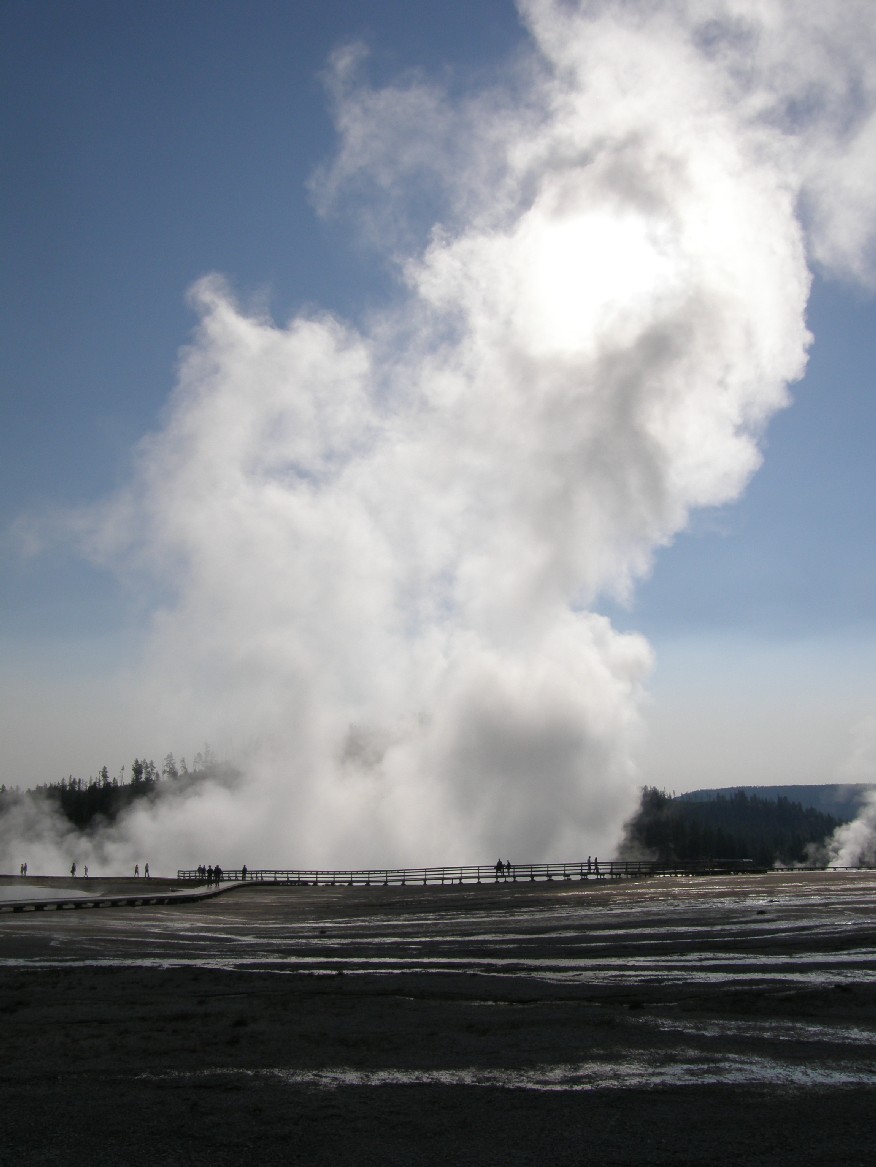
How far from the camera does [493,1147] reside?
22.8ft

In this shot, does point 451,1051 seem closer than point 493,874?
Yes

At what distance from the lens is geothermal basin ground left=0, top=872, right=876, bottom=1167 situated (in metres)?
7.07

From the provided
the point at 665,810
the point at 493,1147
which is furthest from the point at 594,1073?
the point at 665,810

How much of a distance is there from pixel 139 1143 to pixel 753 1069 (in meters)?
5.59

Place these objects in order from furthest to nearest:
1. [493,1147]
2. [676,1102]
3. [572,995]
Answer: [572,995] < [676,1102] < [493,1147]

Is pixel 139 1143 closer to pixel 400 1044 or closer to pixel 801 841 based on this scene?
pixel 400 1044

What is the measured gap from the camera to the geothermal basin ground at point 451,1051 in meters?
7.07

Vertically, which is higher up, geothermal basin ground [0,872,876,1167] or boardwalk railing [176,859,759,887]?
geothermal basin ground [0,872,876,1167]

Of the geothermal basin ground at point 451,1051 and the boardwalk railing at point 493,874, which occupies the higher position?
the geothermal basin ground at point 451,1051

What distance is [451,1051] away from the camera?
10.1 meters

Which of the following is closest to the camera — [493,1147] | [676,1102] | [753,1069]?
[493,1147]

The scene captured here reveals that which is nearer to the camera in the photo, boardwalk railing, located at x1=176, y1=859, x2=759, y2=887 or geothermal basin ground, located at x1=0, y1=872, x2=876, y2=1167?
geothermal basin ground, located at x1=0, y1=872, x2=876, y2=1167

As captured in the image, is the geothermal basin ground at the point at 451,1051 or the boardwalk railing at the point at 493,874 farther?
the boardwalk railing at the point at 493,874

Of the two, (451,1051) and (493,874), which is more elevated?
(451,1051)
